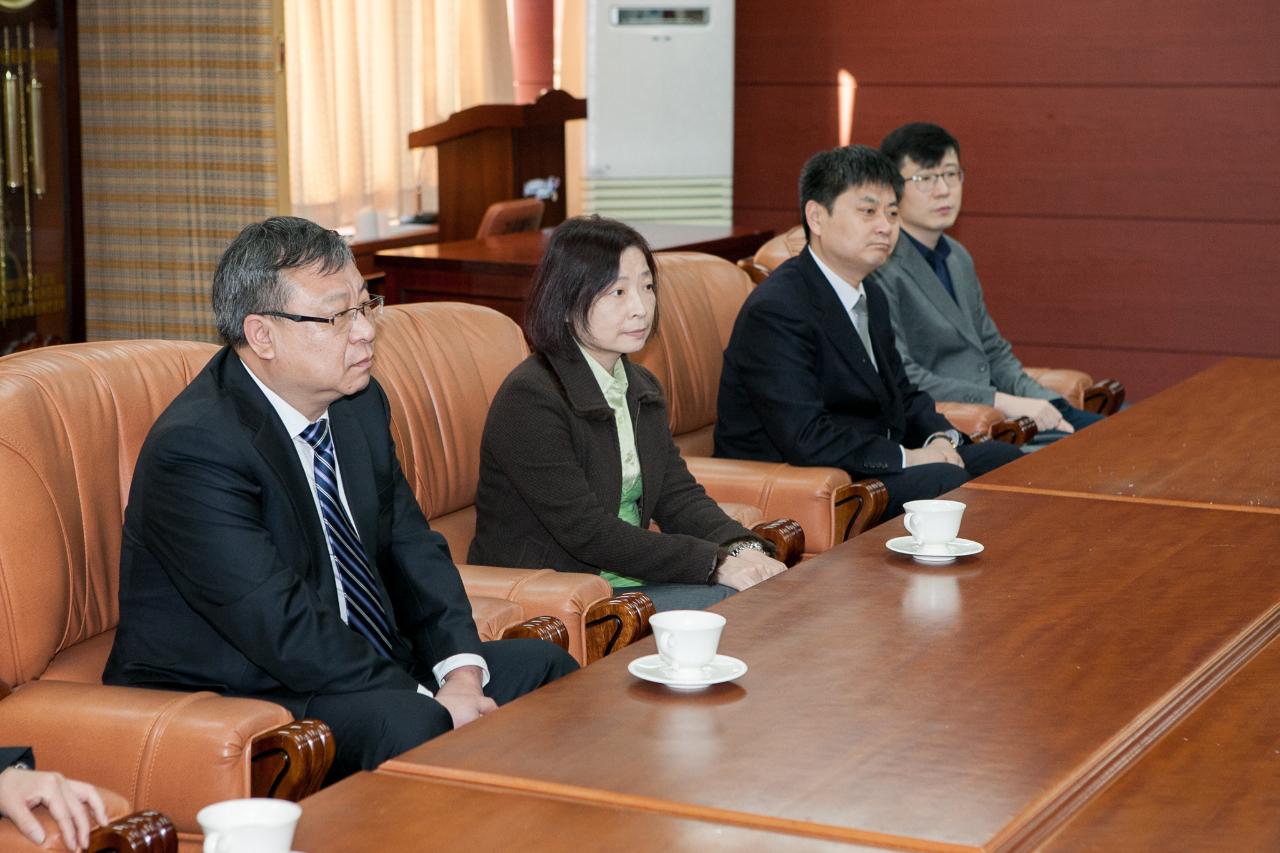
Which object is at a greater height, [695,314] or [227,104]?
[227,104]

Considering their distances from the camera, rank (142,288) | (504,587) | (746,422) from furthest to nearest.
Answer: (142,288)
(746,422)
(504,587)

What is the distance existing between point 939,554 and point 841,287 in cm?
161

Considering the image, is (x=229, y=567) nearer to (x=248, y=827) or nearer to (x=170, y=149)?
(x=248, y=827)

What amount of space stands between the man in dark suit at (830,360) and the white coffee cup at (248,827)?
2660 millimetres

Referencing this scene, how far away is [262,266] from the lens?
8.18 feet

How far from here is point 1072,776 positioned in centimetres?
171

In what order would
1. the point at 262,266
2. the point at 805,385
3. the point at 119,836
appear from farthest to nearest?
the point at 805,385, the point at 262,266, the point at 119,836

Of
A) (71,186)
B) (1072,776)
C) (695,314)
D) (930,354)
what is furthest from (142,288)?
(1072,776)

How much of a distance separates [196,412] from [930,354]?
292 cm

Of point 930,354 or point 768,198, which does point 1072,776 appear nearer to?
point 930,354

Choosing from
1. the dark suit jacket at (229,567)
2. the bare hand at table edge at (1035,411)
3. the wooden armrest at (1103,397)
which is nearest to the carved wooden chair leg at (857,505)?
the bare hand at table edge at (1035,411)

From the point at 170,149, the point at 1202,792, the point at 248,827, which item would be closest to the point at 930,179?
the point at 170,149

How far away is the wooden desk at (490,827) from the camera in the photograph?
1557mm

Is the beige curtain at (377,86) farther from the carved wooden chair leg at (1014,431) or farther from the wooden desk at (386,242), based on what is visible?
the carved wooden chair leg at (1014,431)
